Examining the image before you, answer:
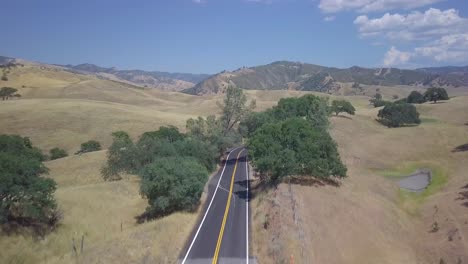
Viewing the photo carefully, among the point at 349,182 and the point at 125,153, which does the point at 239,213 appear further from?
the point at 125,153

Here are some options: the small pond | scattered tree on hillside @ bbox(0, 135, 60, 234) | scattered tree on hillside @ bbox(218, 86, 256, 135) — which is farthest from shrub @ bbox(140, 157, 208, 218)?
scattered tree on hillside @ bbox(218, 86, 256, 135)

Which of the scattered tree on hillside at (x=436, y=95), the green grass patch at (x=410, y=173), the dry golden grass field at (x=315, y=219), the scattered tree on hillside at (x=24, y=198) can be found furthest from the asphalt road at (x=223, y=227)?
the scattered tree on hillside at (x=436, y=95)

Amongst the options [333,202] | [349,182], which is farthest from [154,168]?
[349,182]

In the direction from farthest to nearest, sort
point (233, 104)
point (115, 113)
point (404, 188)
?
point (115, 113) → point (233, 104) → point (404, 188)

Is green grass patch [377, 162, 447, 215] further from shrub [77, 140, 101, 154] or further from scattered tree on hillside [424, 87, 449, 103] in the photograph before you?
scattered tree on hillside [424, 87, 449, 103]

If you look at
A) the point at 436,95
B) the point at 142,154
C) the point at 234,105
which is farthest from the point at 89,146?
the point at 436,95

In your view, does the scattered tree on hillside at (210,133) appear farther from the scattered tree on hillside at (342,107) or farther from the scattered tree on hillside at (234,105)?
the scattered tree on hillside at (342,107)

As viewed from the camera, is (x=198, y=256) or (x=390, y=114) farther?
(x=390, y=114)
